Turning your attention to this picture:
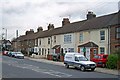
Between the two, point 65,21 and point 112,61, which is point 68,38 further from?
point 112,61

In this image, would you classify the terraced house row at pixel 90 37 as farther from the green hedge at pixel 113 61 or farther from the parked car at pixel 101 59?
the green hedge at pixel 113 61

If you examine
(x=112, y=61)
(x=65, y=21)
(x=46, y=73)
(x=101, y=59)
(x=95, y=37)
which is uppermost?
(x=65, y=21)

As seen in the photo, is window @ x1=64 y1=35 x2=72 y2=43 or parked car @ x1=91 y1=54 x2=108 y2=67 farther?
window @ x1=64 y1=35 x2=72 y2=43

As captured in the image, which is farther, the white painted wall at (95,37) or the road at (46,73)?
the white painted wall at (95,37)

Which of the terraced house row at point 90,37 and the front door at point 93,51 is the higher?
the terraced house row at point 90,37

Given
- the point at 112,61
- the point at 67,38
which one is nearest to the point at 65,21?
the point at 67,38

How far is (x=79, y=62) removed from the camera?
29.4 metres

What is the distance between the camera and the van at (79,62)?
28.4 metres

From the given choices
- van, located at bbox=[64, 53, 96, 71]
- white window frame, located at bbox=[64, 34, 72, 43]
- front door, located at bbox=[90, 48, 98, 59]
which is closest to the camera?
van, located at bbox=[64, 53, 96, 71]

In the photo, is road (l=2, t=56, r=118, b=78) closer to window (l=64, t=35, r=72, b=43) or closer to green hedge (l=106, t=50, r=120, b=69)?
green hedge (l=106, t=50, r=120, b=69)

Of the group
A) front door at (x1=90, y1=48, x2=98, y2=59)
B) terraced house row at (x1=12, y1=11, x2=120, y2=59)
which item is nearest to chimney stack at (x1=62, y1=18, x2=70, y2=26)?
terraced house row at (x1=12, y1=11, x2=120, y2=59)

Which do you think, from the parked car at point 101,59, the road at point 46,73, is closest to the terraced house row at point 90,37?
the parked car at point 101,59

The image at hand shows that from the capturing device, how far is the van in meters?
28.4

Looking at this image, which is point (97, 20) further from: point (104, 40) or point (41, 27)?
point (41, 27)
